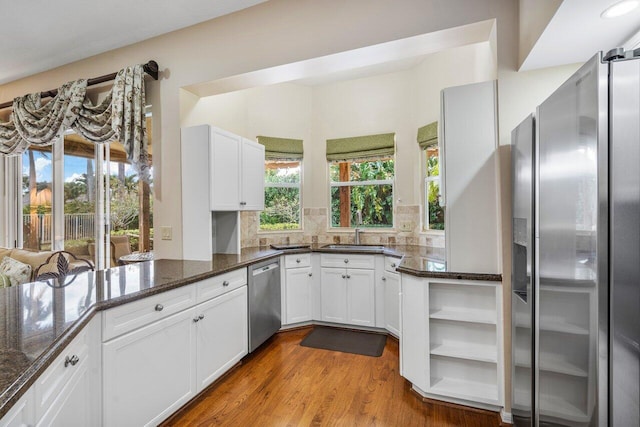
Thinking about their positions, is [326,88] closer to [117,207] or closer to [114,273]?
[117,207]

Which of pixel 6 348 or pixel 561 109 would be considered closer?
pixel 6 348

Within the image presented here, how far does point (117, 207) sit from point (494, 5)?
3.83 m

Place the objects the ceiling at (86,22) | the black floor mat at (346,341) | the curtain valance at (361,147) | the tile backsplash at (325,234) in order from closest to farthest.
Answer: the ceiling at (86,22) → the black floor mat at (346,341) → the tile backsplash at (325,234) → the curtain valance at (361,147)

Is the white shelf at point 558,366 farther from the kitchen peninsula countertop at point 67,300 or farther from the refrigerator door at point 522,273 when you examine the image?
the kitchen peninsula countertop at point 67,300

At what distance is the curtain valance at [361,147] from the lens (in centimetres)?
372

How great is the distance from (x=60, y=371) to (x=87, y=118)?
105 inches

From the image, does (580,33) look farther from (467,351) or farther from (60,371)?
(60,371)

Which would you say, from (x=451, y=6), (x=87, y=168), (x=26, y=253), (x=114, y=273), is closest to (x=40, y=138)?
(x=87, y=168)

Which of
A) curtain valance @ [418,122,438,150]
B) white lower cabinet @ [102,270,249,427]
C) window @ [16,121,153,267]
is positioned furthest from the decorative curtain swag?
curtain valance @ [418,122,438,150]

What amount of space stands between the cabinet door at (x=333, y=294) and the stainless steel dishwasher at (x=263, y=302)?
1.70 feet

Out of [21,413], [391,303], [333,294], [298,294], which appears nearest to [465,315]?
[391,303]

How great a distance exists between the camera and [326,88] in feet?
13.3

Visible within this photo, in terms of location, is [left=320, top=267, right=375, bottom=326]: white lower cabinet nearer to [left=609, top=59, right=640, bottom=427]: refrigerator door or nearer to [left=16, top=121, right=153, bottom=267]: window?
[left=16, top=121, right=153, bottom=267]: window

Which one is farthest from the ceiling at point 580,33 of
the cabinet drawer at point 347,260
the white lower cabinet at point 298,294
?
the white lower cabinet at point 298,294
